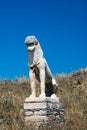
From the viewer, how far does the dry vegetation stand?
12.7 meters

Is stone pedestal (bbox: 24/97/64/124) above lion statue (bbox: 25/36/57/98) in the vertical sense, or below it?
below

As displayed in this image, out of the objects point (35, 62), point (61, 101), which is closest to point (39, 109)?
point (35, 62)

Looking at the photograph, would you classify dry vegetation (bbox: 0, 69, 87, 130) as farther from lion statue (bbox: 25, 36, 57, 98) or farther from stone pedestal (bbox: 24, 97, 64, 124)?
lion statue (bbox: 25, 36, 57, 98)

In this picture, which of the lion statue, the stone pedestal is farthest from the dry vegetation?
the lion statue

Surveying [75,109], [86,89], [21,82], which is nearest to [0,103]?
[75,109]

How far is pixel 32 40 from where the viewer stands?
43.2 feet

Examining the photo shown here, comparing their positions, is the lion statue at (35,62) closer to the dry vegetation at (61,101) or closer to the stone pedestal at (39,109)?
the stone pedestal at (39,109)

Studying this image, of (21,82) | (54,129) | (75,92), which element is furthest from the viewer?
(21,82)

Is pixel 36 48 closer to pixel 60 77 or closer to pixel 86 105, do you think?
pixel 86 105

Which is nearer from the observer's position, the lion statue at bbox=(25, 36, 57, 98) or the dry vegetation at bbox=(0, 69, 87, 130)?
the dry vegetation at bbox=(0, 69, 87, 130)

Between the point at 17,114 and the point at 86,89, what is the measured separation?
285 inches

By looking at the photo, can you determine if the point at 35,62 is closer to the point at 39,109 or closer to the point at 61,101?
the point at 39,109

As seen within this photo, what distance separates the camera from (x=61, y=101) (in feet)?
57.3

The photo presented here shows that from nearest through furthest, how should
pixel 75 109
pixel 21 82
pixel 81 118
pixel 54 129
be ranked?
pixel 54 129, pixel 81 118, pixel 75 109, pixel 21 82
